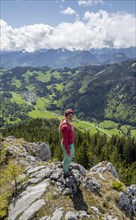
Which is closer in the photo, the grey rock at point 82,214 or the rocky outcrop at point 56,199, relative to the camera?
the grey rock at point 82,214

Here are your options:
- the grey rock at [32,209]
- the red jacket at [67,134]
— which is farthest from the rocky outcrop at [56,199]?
the red jacket at [67,134]

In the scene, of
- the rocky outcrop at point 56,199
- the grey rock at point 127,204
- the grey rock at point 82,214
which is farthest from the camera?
the grey rock at point 127,204

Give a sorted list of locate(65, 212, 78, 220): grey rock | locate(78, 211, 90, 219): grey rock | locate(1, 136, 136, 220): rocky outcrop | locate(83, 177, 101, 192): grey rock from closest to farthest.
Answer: locate(65, 212, 78, 220): grey rock < locate(78, 211, 90, 219): grey rock < locate(1, 136, 136, 220): rocky outcrop < locate(83, 177, 101, 192): grey rock

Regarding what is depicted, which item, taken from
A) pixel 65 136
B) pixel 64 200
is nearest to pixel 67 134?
pixel 65 136

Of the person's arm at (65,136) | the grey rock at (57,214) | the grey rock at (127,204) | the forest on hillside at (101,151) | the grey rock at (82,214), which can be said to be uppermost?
the person's arm at (65,136)

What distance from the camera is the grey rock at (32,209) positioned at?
24348 millimetres

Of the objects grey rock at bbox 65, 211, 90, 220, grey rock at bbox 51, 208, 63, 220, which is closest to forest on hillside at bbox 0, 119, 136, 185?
grey rock at bbox 65, 211, 90, 220

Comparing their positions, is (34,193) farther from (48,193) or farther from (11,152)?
(11,152)

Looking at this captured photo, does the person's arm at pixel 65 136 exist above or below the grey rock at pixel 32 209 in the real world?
above

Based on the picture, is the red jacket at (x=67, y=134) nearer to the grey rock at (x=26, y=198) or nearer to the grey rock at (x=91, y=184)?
the grey rock at (x=91, y=184)

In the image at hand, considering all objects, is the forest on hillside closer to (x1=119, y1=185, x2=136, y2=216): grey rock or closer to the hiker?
(x1=119, y1=185, x2=136, y2=216): grey rock

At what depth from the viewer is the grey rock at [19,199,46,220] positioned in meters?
24.3

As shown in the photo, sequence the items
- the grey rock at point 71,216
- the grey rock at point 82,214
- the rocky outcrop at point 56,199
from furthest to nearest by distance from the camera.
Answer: the rocky outcrop at point 56,199 < the grey rock at point 82,214 < the grey rock at point 71,216

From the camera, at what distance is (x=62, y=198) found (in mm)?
25547
